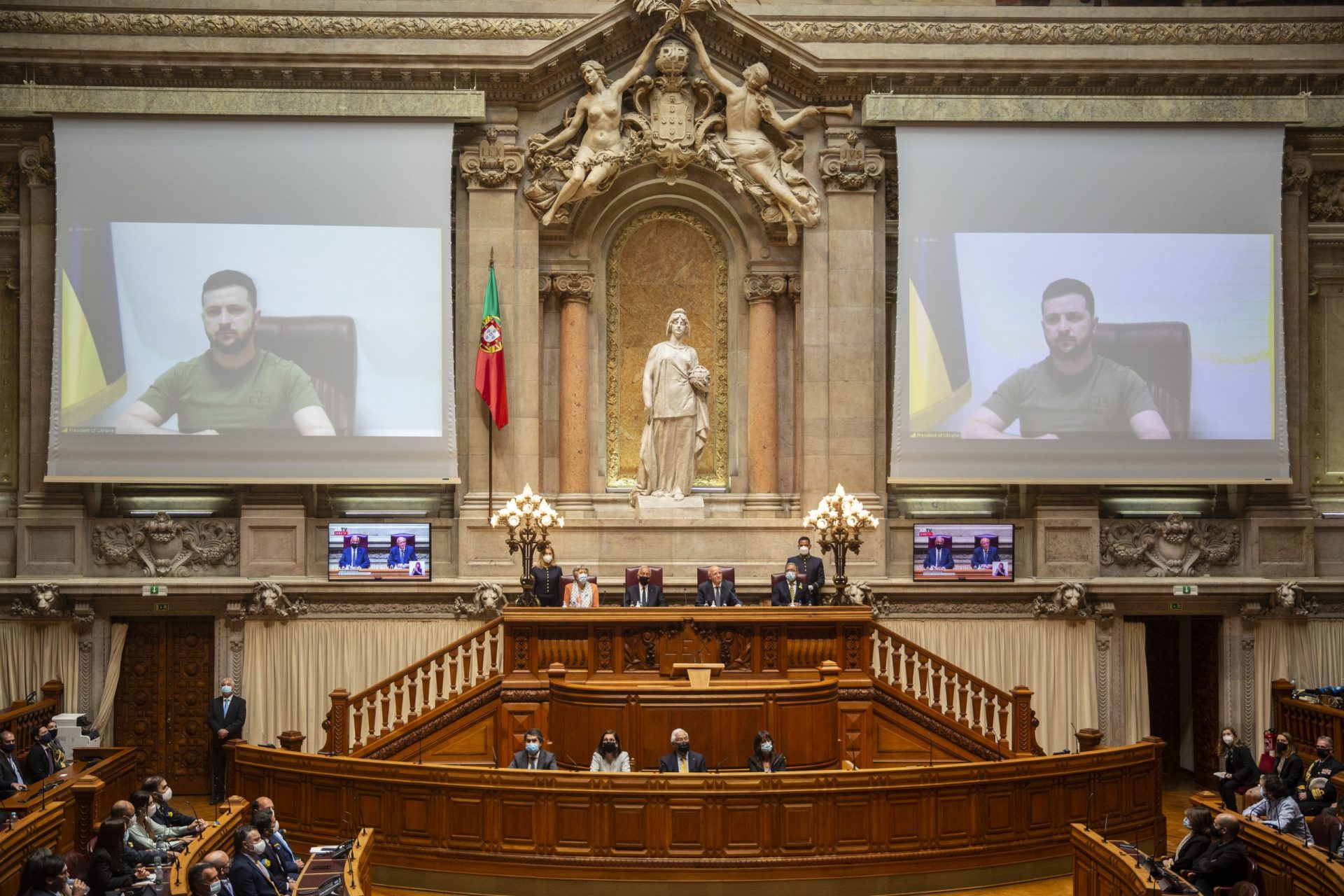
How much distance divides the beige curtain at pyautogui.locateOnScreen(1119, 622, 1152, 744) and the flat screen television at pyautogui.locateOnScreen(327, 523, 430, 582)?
32.5 ft

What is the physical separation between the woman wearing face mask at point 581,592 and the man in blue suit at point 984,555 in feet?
19.0

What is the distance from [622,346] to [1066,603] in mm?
7443

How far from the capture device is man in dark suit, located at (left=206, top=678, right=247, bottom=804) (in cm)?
1828

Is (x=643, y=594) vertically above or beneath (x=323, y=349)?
beneath

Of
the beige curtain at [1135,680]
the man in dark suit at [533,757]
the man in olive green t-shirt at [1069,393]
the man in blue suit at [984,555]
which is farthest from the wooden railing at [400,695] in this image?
the beige curtain at [1135,680]

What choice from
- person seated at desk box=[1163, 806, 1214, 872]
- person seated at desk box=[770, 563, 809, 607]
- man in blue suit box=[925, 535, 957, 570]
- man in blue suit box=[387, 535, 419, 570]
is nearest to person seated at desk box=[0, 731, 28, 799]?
man in blue suit box=[387, 535, 419, 570]

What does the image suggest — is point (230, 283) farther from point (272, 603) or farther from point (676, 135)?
point (676, 135)

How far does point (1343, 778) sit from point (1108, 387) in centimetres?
710

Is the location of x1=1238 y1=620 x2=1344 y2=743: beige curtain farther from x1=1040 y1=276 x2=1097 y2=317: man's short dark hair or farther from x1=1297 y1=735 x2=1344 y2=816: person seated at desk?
x1=1040 y1=276 x2=1097 y2=317: man's short dark hair

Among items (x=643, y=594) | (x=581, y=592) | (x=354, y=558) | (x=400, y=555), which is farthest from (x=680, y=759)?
(x=354, y=558)

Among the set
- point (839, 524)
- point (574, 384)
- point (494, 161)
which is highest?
point (494, 161)

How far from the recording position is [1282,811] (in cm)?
1325

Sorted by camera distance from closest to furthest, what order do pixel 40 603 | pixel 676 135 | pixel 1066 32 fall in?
pixel 40 603
pixel 1066 32
pixel 676 135

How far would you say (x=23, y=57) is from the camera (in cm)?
2062
